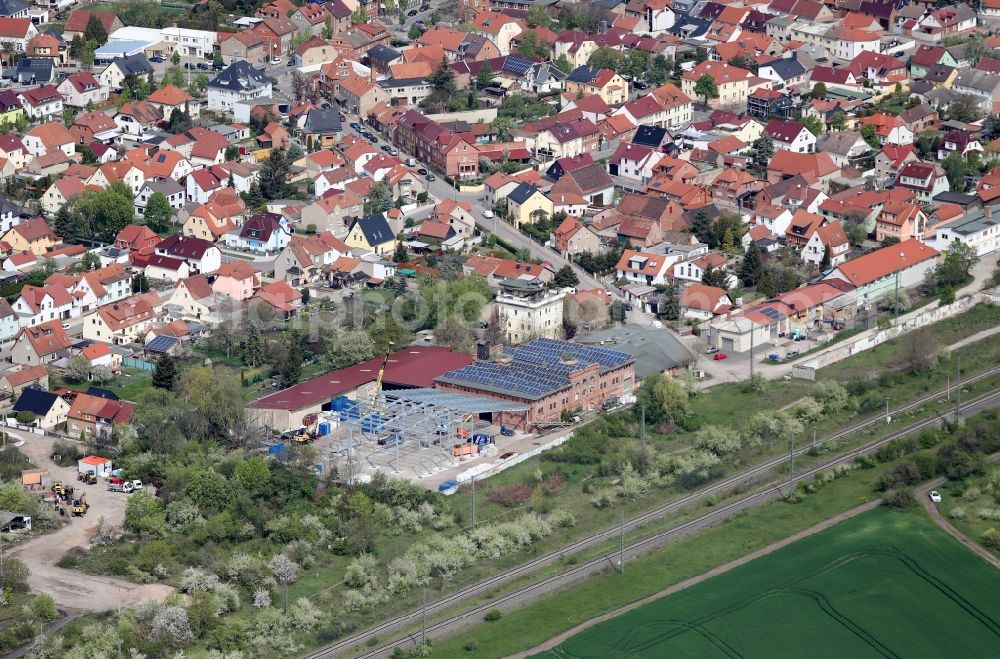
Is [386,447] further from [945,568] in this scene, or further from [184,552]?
[945,568]

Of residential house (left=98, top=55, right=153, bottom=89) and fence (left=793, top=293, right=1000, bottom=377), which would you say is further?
residential house (left=98, top=55, right=153, bottom=89)

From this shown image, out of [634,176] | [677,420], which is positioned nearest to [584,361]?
[677,420]

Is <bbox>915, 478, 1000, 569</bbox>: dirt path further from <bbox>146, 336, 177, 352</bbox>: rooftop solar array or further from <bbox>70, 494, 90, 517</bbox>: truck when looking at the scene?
<bbox>146, 336, 177, 352</bbox>: rooftop solar array

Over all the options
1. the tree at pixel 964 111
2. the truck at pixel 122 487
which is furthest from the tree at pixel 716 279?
the truck at pixel 122 487

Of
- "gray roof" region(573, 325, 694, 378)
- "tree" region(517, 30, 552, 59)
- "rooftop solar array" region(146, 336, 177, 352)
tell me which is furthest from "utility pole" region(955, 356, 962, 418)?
"tree" region(517, 30, 552, 59)

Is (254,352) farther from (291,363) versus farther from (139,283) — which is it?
(139,283)

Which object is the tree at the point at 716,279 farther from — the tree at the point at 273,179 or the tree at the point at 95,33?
the tree at the point at 95,33
